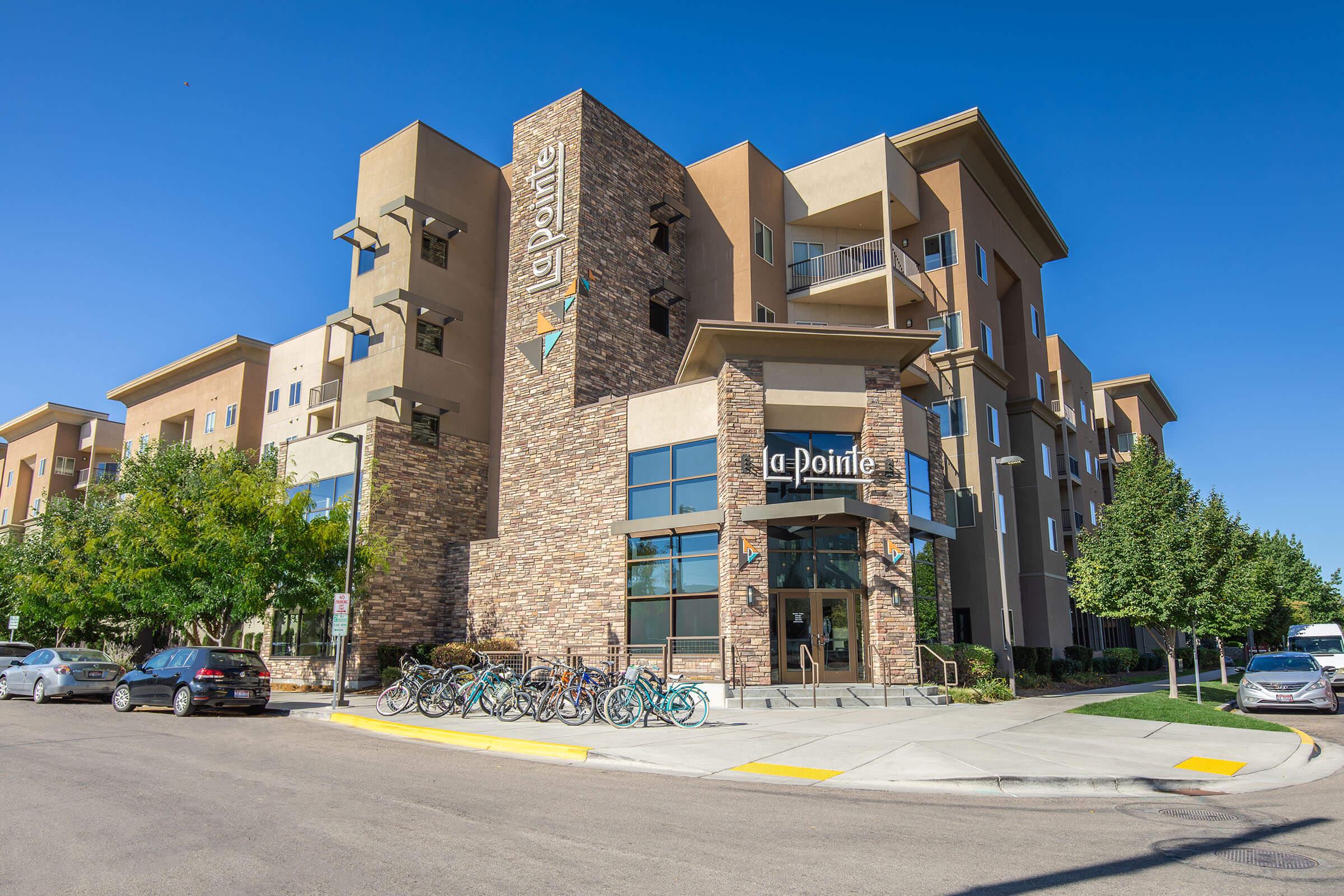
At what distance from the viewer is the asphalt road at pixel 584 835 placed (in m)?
6.30

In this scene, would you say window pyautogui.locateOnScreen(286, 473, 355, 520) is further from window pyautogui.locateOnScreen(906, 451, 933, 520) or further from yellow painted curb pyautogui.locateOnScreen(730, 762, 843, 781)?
yellow painted curb pyautogui.locateOnScreen(730, 762, 843, 781)

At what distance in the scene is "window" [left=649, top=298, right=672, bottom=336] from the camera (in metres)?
32.1

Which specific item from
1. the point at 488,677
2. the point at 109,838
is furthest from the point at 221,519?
the point at 109,838

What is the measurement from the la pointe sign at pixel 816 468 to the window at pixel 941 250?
13103 millimetres

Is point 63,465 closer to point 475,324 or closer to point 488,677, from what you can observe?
point 475,324

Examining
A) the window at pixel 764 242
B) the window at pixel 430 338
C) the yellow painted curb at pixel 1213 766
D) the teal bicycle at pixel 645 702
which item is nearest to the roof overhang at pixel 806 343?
the window at pixel 764 242

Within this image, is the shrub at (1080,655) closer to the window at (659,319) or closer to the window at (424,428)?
the window at (659,319)

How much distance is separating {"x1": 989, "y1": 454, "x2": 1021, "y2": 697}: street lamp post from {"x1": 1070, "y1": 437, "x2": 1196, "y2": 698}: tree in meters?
2.03

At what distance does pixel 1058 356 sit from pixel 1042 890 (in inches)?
1709

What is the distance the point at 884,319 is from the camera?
3338 centimetres

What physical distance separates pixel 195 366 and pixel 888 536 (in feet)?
138

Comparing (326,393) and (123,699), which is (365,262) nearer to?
(326,393)

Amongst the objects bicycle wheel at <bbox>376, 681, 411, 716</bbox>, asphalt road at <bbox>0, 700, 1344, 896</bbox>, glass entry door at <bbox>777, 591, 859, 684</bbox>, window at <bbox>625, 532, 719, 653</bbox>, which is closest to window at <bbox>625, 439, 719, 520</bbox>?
window at <bbox>625, 532, 719, 653</bbox>

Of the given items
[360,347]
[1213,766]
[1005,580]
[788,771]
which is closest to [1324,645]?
[1005,580]
